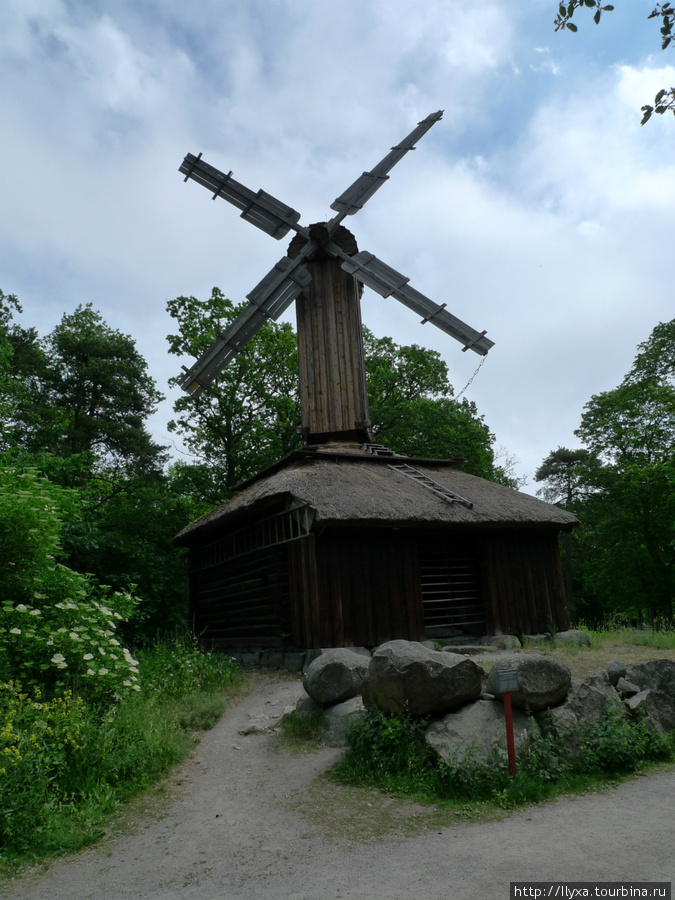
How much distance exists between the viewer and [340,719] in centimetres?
703

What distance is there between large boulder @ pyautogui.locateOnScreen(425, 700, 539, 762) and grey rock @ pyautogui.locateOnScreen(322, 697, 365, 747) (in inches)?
38.6

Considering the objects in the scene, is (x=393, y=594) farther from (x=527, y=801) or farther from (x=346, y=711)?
(x=527, y=801)

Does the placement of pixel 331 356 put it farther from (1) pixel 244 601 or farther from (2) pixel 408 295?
(1) pixel 244 601

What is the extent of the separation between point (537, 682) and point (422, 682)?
3.56 ft

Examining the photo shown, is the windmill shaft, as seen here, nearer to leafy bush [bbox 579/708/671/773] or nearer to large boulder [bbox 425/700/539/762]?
large boulder [bbox 425/700/539/762]

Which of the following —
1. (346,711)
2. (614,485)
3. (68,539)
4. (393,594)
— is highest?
(614,485)

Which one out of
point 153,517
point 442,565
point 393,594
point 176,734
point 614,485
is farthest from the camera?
point 614,485

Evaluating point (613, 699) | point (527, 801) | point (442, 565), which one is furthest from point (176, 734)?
point (442, 565)

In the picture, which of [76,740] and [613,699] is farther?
[613,699]

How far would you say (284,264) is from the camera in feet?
50.4

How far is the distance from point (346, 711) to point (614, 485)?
19.4 meters

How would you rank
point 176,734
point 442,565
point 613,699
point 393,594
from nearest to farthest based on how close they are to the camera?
point 613,699
point 176,734
point 393,594
point 442,565

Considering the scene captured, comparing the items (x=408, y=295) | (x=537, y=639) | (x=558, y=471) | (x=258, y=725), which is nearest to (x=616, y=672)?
(x=258, y=725)

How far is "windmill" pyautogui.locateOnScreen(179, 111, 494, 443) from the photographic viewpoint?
14.8 m
